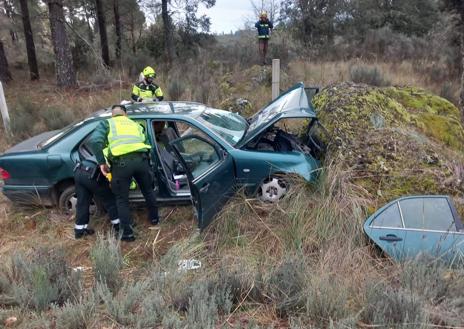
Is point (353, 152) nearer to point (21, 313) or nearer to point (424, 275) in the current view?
point (424, 275)

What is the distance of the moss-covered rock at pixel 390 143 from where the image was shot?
15.2 ft

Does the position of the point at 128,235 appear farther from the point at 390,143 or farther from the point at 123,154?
the point at 390,143

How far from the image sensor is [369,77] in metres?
12.4

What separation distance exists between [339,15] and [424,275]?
1980 cm

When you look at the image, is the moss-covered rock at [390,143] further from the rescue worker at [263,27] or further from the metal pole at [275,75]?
the rescue worker at [263,27]

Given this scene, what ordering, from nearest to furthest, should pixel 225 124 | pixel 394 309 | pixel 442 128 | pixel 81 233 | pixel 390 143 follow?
pixel 394 309 < pixel 81 233 < pixel 390 143 < pixel 225 124 < pixel 442 128

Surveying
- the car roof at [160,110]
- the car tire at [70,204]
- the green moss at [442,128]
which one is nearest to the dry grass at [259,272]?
the car tire at [70,204]

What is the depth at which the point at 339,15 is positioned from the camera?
2052 centimetres

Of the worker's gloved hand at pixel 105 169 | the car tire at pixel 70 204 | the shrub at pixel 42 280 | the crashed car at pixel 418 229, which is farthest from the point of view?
the car tire at pixel 70 204

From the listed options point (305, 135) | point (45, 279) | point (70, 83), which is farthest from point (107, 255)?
point (70, 83)

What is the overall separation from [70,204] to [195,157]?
73.6 inches

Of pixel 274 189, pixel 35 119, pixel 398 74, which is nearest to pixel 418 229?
pixel 274 189

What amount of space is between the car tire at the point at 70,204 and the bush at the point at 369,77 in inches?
379

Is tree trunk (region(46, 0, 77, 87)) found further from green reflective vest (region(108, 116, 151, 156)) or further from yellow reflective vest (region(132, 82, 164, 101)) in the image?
green reflective vest (region(108, 116, 151, 156))
